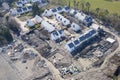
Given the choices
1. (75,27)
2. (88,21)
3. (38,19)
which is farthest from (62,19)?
(88,21)

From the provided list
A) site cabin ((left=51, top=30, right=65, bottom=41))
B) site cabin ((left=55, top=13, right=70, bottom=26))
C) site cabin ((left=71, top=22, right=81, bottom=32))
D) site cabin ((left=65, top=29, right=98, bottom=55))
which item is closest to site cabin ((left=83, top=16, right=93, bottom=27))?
site cabin ((left=71, top=22, right=81, bottom=32))

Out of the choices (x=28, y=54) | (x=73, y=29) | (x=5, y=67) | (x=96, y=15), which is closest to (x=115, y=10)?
(x=96, y=15)

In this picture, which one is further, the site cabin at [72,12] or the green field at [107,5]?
the green field at [107,5]

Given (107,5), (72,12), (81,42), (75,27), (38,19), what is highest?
(72,12)

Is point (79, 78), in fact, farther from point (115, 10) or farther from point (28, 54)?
point (115, 10)

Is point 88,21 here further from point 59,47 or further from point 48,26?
point 59,47

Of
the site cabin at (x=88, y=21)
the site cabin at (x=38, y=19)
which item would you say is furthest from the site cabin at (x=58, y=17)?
the site cabin at (x=88, y=21)

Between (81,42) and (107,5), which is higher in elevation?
(107,5)

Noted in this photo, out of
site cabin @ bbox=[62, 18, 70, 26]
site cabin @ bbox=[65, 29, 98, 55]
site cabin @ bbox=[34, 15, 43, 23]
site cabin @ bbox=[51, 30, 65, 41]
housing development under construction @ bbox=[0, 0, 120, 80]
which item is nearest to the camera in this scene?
housing development under construction @ bbox=[0, 0, 120, 80]

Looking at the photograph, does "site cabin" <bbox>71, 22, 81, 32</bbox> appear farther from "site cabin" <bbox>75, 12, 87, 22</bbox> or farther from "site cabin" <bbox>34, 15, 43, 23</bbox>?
"site cabin" <bbox>34, 15, 43, 23</bbox>

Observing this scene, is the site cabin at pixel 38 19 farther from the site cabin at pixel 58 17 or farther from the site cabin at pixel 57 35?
the site cabin at pixel 57 35

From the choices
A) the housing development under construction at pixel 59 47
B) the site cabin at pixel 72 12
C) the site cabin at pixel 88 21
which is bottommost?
the housing development under construction at pixel 59 47
